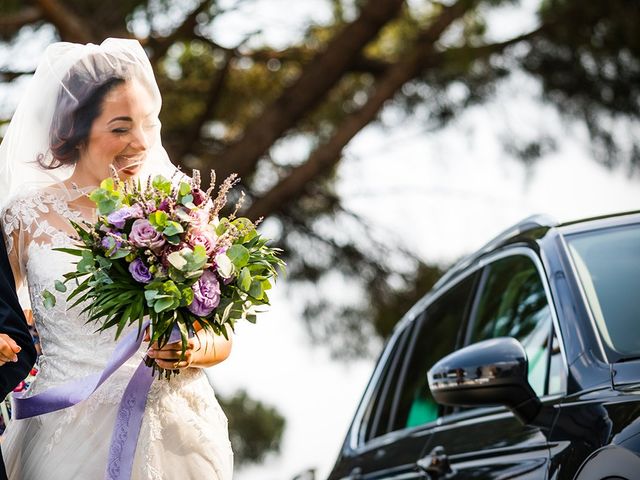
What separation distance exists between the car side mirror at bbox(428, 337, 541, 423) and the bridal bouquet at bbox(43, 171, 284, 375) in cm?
62

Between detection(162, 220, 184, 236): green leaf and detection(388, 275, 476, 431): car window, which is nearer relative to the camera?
detection(162, 220, 184, 236): green leaf

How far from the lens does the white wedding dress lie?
3920 mm

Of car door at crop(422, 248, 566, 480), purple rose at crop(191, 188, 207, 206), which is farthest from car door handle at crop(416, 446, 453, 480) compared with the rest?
purple rose at crop(191, 188, 207, 206)

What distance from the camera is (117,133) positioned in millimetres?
4176

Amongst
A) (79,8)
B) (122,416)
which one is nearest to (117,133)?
(122,416)

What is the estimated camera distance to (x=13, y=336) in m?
3.73

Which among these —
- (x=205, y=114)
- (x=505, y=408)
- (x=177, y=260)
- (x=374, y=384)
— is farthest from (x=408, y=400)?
(x=205, y=114)

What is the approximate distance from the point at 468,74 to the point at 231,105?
257cm

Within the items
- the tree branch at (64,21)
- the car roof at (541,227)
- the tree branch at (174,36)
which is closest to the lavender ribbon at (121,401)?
the car roof at (541,227)

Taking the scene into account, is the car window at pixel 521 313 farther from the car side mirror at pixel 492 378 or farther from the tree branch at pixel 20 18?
the tree branch at pixel 20 18

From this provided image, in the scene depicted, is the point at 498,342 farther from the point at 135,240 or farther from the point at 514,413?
the point at 135,240

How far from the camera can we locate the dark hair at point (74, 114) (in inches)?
166

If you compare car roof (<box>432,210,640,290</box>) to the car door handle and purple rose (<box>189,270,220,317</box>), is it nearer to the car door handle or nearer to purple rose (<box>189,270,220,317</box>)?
the car door handle

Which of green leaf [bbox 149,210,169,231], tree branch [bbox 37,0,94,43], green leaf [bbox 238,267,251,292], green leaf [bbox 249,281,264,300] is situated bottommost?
green leaf [bbox 249,281,264,300]
